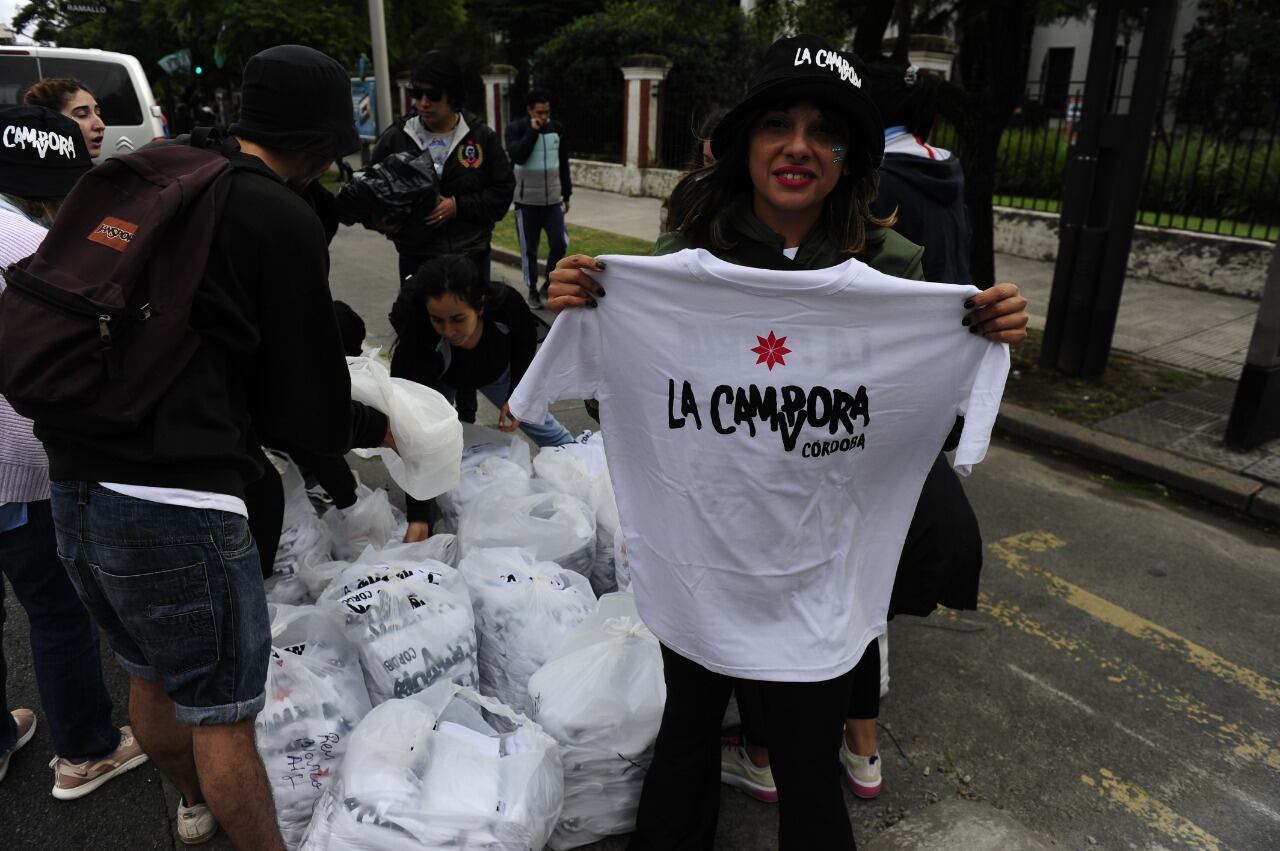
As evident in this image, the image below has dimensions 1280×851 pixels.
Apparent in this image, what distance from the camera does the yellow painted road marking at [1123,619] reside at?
297 centimetres

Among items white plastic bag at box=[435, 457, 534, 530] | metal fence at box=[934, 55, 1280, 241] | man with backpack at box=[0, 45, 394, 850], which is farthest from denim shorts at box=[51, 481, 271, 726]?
metal fence at box=[934, 55, 1280, 241]

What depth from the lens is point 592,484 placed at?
3.35 metres

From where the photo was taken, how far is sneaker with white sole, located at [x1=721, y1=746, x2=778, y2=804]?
91.8 inches

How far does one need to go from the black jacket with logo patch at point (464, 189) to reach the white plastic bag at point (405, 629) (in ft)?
7.91

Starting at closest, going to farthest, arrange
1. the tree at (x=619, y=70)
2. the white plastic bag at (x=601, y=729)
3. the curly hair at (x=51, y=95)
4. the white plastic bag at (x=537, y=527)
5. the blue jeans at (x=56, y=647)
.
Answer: the blue jeans at (x=56, y=647), the white plastic bag at (x=601, y=729), the white plastic bag at (x=537, y=527), the curly hair at (x=51, y=95), the tree at (x=619, y=70)

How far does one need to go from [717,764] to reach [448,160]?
347cm

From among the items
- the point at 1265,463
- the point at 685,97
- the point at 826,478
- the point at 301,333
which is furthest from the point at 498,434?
the point at 685,97

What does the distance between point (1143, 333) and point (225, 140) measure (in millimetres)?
6977

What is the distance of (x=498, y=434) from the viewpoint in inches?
148

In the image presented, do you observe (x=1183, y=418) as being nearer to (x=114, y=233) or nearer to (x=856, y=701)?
(x=856, y=701)

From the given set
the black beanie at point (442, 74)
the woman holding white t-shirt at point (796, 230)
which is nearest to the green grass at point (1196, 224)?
the black beanie at point (442, 74)

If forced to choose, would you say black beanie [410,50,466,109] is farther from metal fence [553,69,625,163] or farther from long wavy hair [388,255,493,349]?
metal fence [553,69,625,163]

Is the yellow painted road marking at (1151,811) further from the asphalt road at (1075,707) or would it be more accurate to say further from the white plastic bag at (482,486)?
the white plastic bag at (482,486)

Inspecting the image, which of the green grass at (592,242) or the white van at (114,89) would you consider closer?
the white van at (114,89)
